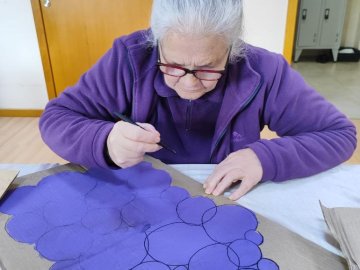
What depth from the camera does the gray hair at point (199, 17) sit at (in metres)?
0.68

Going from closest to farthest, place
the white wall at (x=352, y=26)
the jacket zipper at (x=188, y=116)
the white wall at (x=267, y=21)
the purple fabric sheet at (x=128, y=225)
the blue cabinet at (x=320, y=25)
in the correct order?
the purple fabric sheet at (x=128, y=225), the jacket zipper at (x=188, y=116), the white wall at (x=267, y=21), the blue cabinet at (x=320, y=25), the white wall at (x=352, y=26)

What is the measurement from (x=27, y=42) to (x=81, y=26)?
43cm

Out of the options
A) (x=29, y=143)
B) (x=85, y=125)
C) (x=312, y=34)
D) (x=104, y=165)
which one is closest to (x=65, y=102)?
(x=85, y=125)

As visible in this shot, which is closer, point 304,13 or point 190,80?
point 190,80

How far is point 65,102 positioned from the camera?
36.5 inches

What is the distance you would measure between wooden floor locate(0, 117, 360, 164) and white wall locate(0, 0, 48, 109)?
0.16 m

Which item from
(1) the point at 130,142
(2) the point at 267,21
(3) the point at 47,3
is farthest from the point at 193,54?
(3) the point at 47,3

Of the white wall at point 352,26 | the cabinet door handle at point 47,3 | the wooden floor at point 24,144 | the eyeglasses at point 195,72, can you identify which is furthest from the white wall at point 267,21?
the white wall at point 352,26

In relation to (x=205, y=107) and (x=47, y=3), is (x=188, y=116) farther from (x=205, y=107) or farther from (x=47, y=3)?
(x=47, y=3)

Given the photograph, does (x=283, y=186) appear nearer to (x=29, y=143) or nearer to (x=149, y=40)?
(x=149, y=40)

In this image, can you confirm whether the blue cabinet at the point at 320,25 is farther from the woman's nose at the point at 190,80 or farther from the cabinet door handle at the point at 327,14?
the woman's nose at the point at 190,80

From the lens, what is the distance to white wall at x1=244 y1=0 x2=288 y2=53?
2342 mm

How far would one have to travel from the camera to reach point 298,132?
93 cm

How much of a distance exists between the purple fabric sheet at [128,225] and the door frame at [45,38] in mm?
1946
